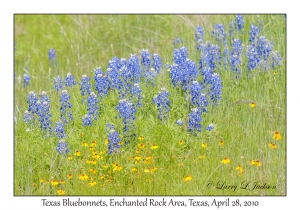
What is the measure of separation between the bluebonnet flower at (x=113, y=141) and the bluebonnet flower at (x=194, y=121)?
2.78 ft

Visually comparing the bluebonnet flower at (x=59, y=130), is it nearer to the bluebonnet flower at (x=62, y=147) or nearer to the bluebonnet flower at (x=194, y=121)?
the bluebonnet flower at (x=62, y=147)

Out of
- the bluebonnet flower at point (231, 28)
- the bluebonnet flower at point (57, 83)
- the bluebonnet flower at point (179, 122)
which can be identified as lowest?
the bluebonnet flower at point (179, 122)

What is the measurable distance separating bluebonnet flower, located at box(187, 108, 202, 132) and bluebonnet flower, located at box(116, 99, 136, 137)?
25.1 inches

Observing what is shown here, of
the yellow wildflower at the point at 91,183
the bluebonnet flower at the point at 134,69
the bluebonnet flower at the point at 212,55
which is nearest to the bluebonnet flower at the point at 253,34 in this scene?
the bluebonnet flower at the point at 212,55

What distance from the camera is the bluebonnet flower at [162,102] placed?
21.2 ft

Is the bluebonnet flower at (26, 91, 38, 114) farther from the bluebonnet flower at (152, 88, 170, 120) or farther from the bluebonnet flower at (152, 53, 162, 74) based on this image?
the bluebonnet flower at (152, 53, 162, 74)

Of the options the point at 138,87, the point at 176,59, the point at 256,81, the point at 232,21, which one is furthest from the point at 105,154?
the point at 232,21

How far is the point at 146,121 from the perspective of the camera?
6.50 meters

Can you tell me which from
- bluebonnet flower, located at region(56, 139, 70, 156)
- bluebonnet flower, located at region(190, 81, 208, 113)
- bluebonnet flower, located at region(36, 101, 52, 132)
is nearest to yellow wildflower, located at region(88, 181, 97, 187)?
bluebonnet flower, located at region(56, 139, 70, 156)

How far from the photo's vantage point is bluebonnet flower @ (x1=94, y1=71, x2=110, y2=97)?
690cm

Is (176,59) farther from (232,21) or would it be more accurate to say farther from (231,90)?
(232,21)

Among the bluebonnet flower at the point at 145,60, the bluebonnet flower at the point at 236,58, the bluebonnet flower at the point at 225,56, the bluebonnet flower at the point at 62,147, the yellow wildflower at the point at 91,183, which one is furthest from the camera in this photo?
the bluebonnet flower at the point at 225,56

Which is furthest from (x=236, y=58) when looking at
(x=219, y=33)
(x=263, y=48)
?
(x=219, y=33)

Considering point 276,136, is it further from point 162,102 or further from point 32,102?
point 32,102
